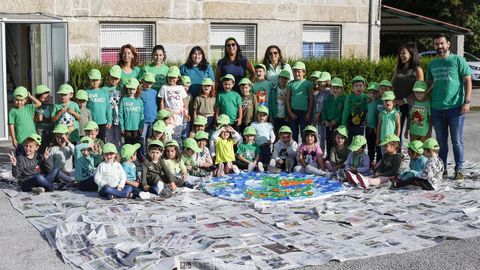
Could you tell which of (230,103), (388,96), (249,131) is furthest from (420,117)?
(230,103)

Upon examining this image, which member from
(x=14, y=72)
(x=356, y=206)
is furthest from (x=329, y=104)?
(x=14, y=72)

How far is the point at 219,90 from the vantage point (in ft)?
38.1

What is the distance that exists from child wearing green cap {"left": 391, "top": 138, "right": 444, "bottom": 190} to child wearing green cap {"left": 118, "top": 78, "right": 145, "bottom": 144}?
371 centimetres

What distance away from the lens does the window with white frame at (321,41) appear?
62.1 ft

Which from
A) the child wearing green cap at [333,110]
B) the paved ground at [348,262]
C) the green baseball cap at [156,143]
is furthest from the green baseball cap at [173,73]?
the paved ground at [348,262]

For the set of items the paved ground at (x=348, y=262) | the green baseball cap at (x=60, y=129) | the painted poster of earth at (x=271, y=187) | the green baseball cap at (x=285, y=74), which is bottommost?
the paved ground at (x=348, y=262)

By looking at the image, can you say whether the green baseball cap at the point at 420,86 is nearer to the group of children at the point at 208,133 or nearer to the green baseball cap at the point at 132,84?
the group of children at the point at 208,133

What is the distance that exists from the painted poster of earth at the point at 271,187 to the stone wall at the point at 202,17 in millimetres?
6488

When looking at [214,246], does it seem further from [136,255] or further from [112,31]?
[112,31]

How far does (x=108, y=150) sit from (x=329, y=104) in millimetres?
3651

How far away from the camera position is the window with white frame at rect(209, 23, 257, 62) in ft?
57.0

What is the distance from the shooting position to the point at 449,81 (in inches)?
397

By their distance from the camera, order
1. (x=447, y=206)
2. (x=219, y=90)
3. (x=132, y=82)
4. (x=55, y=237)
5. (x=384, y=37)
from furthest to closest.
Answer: (x=384, y=37)
(x=219, y=90)
(x=132, y=82)
(x=447, y=206)
(x=55, y=237)

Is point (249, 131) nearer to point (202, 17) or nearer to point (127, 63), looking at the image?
point (127, 63)
